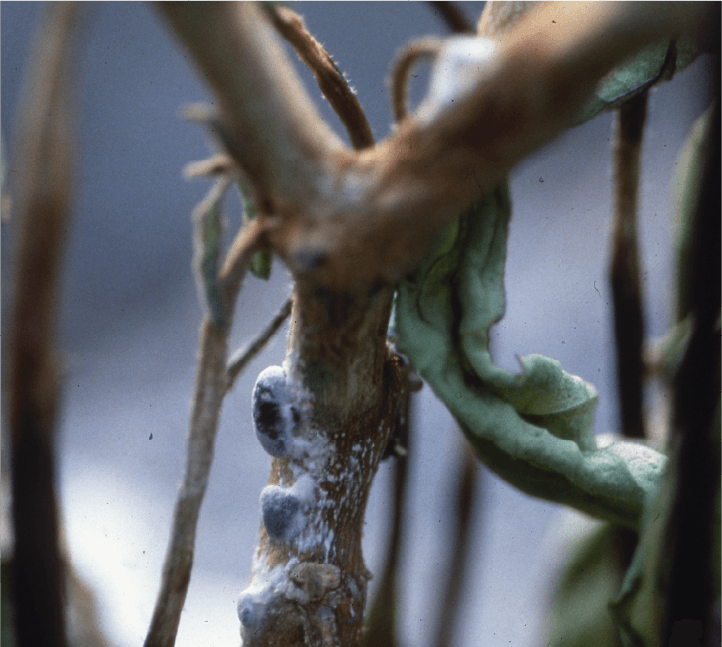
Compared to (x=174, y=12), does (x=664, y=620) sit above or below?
below

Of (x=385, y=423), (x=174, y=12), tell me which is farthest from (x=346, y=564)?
(x=174, y=12)

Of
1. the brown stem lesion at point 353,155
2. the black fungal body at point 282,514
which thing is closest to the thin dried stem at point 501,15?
the brown stem lesion at point 353,155

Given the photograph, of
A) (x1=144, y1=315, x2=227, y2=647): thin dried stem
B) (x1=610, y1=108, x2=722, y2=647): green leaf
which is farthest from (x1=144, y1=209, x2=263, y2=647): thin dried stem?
(x1=610, y1=108, x2=722, y2=647): green leaf

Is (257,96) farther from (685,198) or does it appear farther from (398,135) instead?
(685,198)

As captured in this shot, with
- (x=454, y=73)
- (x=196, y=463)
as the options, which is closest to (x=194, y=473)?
(x=196, y=463)

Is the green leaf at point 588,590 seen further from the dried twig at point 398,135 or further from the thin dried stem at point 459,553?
the dried twig at point 398,135

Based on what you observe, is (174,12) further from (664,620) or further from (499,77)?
(664,620)
